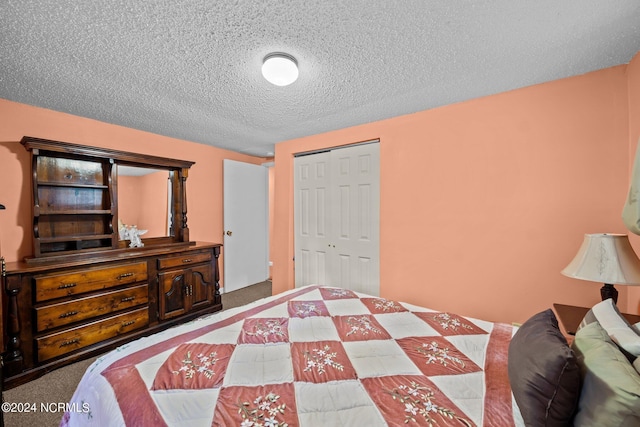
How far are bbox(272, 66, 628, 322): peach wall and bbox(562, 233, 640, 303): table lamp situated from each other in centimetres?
55

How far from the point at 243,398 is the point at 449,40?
2112mm

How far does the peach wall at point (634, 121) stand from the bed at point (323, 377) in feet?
3.21

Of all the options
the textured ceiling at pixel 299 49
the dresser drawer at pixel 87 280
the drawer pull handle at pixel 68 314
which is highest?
the textured ceiling at pixel 299 49

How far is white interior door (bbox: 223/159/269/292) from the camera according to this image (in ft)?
13.7

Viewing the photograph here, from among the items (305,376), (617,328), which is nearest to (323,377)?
(305,376)

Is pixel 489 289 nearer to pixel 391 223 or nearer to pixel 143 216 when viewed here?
pixel 391 223

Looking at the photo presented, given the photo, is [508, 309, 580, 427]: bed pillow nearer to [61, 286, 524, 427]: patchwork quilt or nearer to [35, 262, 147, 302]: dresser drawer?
[61, 286, 524, 427]: patchwork quilt

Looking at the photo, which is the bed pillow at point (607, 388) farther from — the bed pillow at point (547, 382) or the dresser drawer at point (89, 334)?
the dresser drawer at point (89, 334)

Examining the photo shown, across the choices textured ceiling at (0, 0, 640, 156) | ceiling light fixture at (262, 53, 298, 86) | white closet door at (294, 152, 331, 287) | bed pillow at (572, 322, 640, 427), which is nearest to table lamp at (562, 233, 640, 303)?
bed pillow at (572, 322, 640, 427)

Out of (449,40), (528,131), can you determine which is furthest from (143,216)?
(528,131)

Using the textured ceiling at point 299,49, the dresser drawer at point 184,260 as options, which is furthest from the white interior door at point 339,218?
the dresser drawer at point 184,260

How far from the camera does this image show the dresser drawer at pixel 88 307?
2.11 metres

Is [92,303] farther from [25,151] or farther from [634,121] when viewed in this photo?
[634,121]

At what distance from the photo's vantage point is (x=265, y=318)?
65.6 inches
